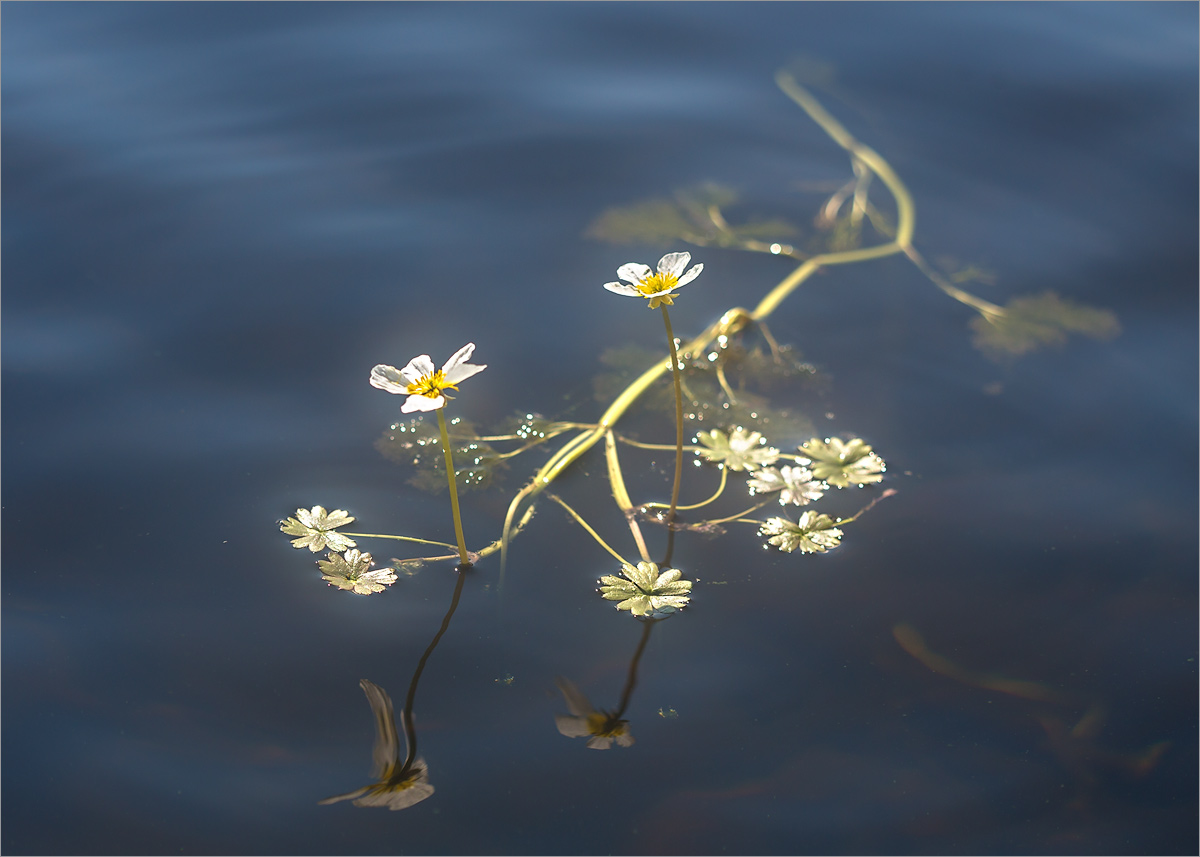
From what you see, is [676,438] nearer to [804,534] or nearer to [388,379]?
[804,534]

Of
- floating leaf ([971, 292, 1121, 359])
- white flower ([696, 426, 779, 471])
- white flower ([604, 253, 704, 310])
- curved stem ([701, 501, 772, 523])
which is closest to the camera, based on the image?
white flower ([604, 253, 704, 310])

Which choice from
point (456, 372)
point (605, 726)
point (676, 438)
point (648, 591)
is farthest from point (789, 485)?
point (456, 372)

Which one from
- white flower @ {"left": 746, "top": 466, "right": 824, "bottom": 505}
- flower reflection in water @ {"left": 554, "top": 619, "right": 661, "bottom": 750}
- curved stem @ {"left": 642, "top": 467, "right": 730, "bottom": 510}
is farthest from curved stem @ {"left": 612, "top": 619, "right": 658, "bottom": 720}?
white flower @ {"left": 746, "top": 466, "right": 824, "bottom": 505}

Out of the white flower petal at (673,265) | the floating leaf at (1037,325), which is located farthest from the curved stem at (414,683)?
the floating leaf at (1037,325)

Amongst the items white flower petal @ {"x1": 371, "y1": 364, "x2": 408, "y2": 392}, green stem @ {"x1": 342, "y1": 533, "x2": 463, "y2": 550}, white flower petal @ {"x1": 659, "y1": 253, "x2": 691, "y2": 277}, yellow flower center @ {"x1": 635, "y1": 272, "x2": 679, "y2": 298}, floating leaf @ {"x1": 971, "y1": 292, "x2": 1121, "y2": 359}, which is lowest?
green stem @ {"x1": 342, "y1": 533, "x2": 463, "y2": 550}

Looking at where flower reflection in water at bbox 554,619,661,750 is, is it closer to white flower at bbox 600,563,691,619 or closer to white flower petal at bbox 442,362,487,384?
white flower at bbox 600,563,691,619

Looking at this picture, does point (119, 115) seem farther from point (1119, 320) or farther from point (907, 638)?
point (1119, 320)

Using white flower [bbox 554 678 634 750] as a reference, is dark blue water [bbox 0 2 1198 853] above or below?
above
